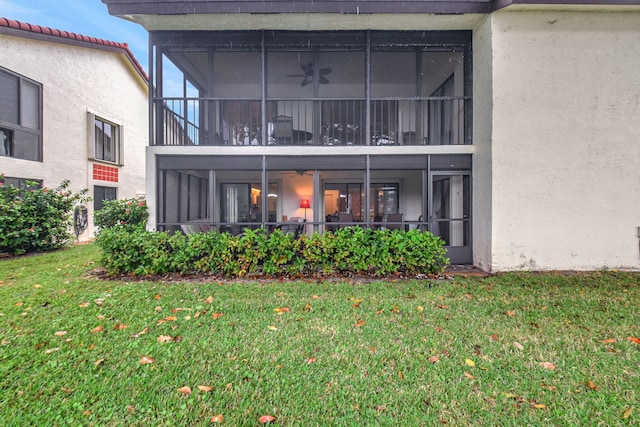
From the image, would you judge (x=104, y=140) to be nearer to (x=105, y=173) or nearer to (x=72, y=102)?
(x=105, y=173)

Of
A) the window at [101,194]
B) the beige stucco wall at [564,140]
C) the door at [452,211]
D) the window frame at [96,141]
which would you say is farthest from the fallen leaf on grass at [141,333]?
the window frame at [96,141]

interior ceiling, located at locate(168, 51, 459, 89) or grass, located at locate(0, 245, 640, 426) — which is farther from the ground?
interior ceiling, located at locate(168, 51, 459, 89)

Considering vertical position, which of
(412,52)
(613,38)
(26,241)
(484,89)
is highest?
(412,52)

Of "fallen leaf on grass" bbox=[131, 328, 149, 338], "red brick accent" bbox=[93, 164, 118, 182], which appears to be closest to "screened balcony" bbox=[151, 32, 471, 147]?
"fallen leaf on grass" bbox=[131, 328, 149, 338]

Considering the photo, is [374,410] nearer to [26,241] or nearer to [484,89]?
[484,89]

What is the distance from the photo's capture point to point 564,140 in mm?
5785

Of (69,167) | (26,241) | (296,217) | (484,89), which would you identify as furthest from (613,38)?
(69,167)

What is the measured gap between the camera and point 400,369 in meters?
2.49

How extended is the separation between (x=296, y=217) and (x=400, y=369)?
8256 millimetres

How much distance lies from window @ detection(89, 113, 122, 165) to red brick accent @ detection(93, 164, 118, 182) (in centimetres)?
35

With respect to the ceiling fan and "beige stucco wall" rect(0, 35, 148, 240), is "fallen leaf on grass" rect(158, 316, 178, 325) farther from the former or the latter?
"beige stucco wall" rect(0, 35, 148, 240)

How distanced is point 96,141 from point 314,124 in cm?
984

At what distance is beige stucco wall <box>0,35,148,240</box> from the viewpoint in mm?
9008

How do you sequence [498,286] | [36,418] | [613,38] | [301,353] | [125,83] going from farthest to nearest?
[125,83] → [613,38] → [498,286] → [301,353] → [36,418]
